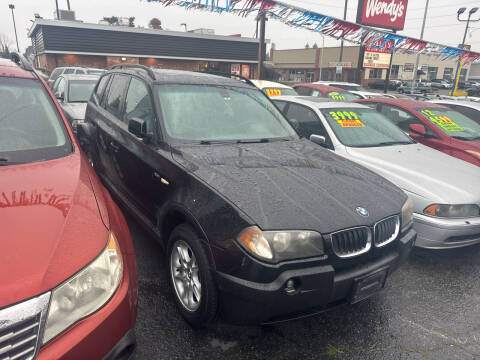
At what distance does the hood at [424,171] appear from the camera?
350 centimetres

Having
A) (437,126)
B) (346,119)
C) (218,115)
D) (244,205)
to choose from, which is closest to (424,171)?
(346,119)

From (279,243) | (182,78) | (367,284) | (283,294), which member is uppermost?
(182,78)

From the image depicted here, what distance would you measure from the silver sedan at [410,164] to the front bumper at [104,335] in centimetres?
271

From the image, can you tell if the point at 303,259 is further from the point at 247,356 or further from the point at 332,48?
the point at 332,48

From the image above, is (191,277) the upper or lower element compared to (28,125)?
lower

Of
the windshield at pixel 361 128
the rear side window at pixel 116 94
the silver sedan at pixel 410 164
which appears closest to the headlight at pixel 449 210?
the silver sedan at pixel 410 164

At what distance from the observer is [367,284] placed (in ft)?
7.55

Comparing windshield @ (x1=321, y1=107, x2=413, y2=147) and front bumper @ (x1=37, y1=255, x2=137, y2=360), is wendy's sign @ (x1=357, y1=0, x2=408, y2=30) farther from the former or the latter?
front bumper @ (x1=37, y1=255, x2=137, y2=360)

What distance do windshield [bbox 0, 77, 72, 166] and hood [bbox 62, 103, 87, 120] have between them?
3811 millimetres

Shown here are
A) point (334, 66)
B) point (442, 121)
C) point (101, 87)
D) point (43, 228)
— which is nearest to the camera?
point (43, 228)

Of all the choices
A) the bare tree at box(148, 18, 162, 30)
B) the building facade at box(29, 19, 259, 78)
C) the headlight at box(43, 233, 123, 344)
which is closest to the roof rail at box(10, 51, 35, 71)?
the headlight at box(43, 233, 123, 344)

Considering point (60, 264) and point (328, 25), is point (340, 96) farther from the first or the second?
point (60, 264)

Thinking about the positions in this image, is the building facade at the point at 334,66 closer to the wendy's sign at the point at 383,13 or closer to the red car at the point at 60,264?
the wendy's sign at the point at 383,13

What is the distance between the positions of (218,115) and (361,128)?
244cm
